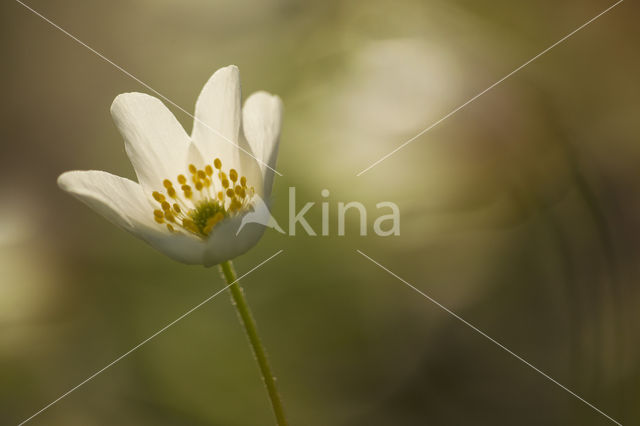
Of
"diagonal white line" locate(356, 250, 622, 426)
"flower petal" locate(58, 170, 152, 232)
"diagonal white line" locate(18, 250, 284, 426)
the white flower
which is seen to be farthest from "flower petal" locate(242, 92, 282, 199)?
"diagonal white line" locate(356, 250, 622, 426)

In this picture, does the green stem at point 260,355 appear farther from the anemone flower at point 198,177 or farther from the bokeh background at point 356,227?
the bokeh background at point 356,227

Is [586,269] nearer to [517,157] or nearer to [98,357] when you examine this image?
[517,157]

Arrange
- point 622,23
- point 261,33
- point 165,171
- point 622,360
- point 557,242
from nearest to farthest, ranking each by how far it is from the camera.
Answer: point 165,171 → point 622,360 → point 557,242 → point 622,23 → point 261,33

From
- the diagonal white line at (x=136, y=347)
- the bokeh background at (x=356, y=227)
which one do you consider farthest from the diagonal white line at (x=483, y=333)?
the diagonal white line at (x=136, y=347)

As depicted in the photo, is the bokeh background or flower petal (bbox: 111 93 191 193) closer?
flower petal (bbox: 111 93 191 193)

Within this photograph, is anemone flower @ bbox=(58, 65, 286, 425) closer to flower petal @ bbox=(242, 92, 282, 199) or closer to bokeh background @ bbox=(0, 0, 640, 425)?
flower petal @ bbox=(242, 92, 282, 199)

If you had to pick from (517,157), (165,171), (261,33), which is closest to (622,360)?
(517,157)

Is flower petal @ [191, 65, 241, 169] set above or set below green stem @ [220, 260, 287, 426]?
above
